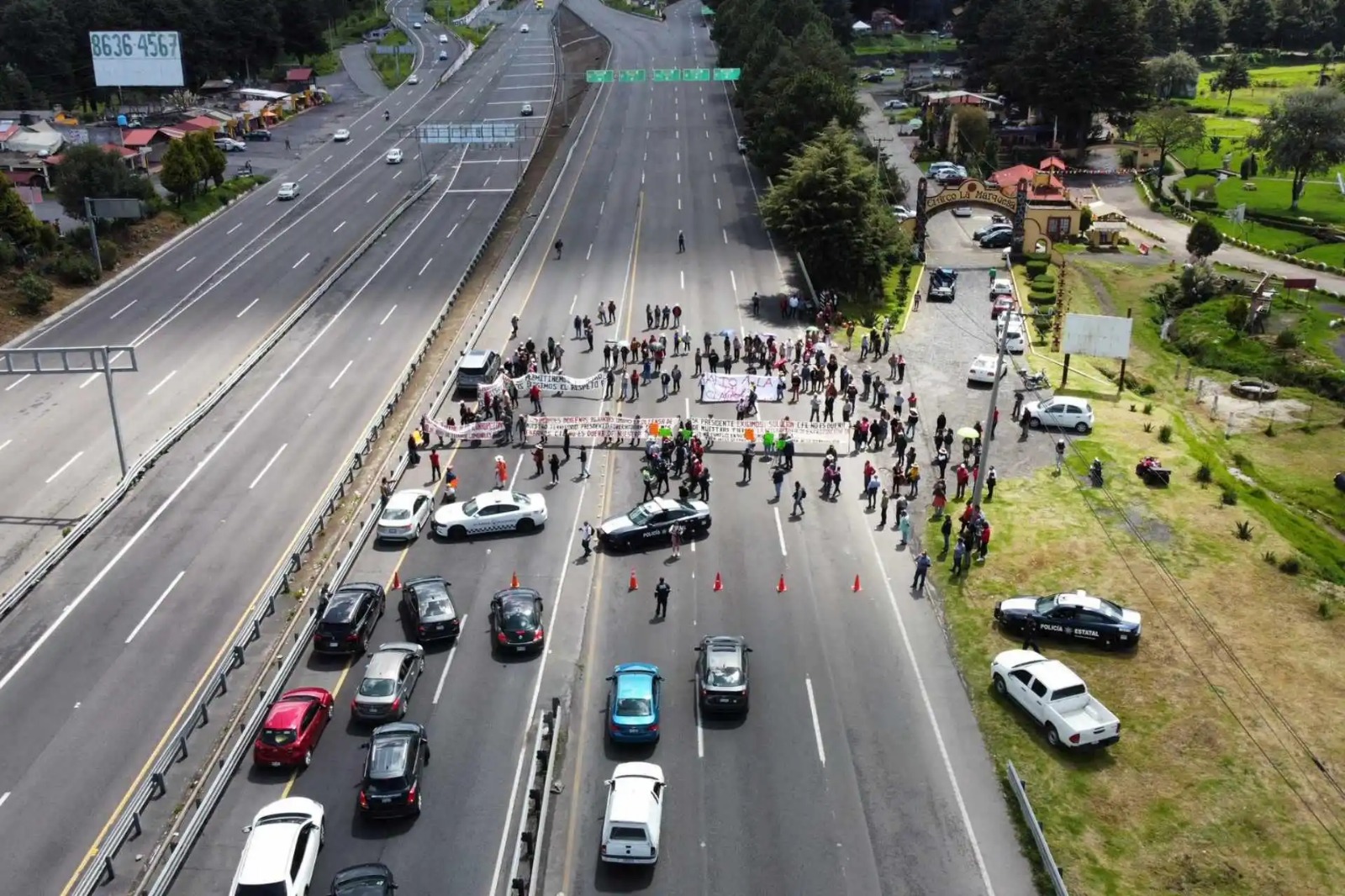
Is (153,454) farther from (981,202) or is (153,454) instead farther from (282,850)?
(981,202)

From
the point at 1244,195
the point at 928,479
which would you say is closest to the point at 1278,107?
the point at 1244,195

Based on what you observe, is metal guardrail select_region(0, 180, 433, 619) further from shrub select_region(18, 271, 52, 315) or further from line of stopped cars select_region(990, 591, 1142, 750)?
line of stopped cars select_region(990, 591, 1142, 750)

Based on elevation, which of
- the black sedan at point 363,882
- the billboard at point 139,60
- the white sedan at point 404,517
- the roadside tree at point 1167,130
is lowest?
the black sedan at point 363,882

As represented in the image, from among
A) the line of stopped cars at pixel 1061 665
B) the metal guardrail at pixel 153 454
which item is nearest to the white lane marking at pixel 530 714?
the metal guardrail at pixel 153 454

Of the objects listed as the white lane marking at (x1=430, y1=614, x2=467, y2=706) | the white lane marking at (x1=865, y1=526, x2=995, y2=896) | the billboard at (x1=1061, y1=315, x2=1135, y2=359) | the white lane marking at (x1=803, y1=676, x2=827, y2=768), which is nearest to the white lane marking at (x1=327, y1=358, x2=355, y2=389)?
the white lane marking at (x1=430, y1=614, x2=467, y2=706)

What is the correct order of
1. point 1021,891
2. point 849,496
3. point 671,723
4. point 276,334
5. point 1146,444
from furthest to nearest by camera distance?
1. point 276,334
2. point 1146,444
3. point 849,496
4. point 671,723
5. point 1021,891

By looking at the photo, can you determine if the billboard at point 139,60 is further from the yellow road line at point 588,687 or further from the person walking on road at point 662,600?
the person walking on road at point 662,600

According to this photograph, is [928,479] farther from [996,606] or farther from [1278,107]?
[1278,107]
